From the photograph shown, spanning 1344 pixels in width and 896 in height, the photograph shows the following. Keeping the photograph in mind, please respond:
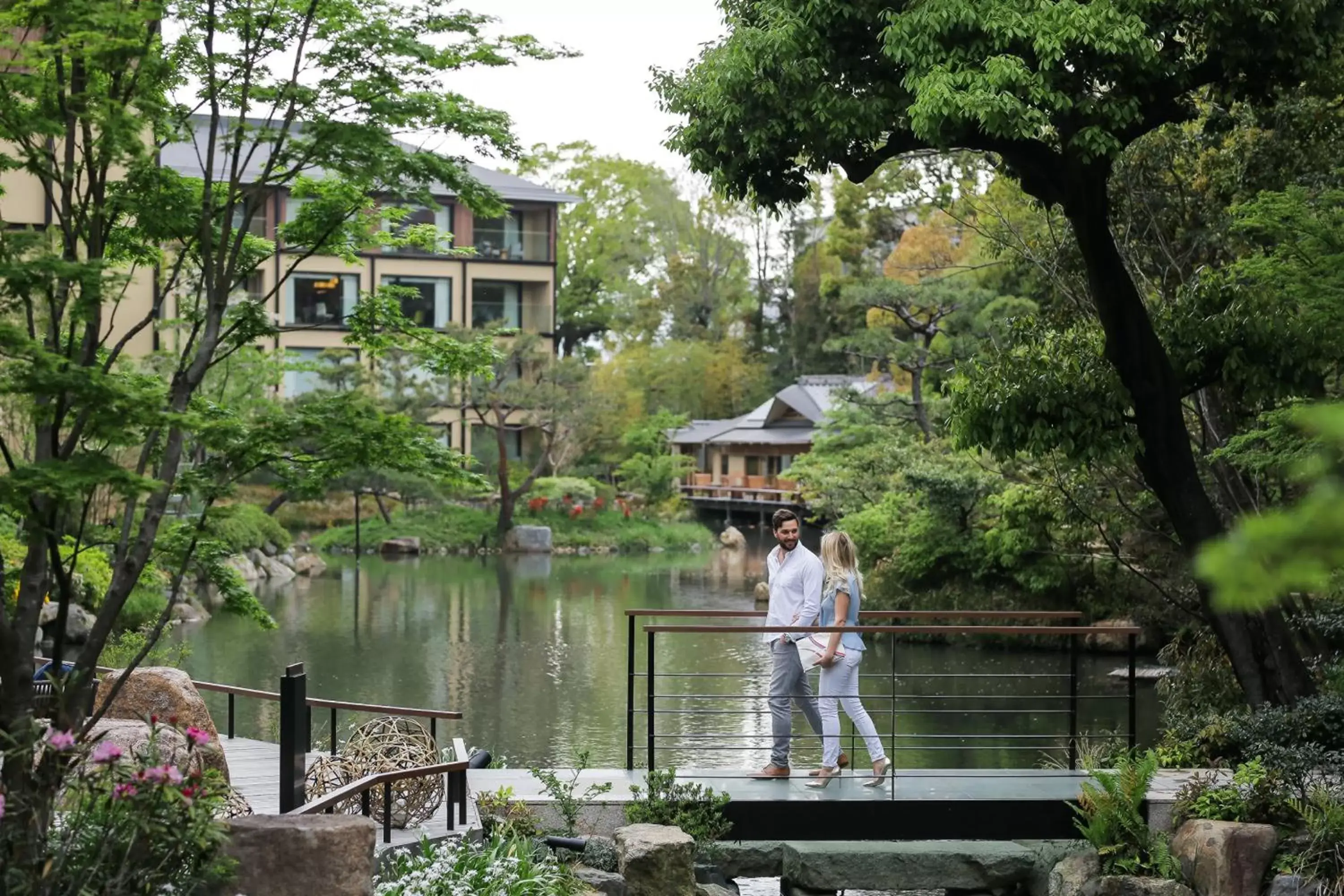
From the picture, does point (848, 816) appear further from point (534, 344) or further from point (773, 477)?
point (773, 477)

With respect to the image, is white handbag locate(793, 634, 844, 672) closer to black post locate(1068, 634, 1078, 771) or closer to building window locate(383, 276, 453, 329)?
black post locate(1068, 634, 1078, 771)

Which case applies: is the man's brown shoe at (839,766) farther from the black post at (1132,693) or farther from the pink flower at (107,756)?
the pink flower at (107,756)

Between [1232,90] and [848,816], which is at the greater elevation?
[1232,90]

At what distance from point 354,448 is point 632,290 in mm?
51824

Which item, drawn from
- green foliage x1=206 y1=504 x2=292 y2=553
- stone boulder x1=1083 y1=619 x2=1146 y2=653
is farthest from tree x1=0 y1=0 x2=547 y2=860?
green foliage x1=206 y1=504 x2=292 y2=553

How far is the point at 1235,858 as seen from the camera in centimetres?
773

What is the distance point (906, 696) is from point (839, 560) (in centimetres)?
187

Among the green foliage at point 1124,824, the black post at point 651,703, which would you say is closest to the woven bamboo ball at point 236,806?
the black post at point 651,703

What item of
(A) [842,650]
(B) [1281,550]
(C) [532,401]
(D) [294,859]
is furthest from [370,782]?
(C) [532,401]

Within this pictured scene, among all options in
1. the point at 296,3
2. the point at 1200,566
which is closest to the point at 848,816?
the point at 296,3

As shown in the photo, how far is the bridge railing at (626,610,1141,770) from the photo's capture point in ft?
29.1

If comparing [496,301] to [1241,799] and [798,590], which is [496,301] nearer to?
[798,590]

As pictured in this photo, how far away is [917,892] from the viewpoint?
977 centimetres

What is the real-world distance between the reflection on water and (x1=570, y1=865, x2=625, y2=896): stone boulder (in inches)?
115
